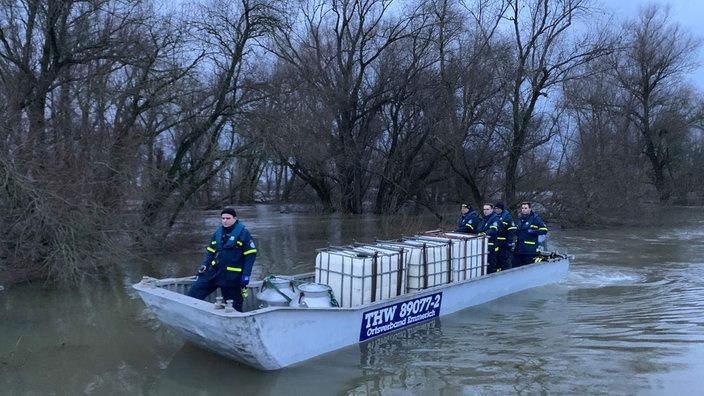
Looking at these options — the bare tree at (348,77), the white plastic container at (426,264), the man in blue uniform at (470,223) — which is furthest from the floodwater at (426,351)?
the bare tree at (348,77)

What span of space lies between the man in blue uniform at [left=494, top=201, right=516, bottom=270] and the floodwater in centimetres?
74

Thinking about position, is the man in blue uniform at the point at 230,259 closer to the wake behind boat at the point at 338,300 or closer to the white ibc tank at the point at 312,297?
the wake behind boat at the point at 338,300

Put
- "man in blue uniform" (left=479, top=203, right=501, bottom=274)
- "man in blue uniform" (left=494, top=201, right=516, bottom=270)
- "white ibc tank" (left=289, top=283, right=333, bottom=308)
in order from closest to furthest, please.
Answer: "white ibc tank" (left=289, top=283, right=333, bottom=308), "man in blue uniform" (left=479, top=203, right=501, bottom=274), "man in blue uniform" (left=494, top=201, right=516, bottom=270)

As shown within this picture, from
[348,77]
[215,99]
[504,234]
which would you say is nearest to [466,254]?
[504,234]

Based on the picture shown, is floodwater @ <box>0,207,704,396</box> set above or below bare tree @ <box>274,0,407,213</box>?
below

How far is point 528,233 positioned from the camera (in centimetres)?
1060

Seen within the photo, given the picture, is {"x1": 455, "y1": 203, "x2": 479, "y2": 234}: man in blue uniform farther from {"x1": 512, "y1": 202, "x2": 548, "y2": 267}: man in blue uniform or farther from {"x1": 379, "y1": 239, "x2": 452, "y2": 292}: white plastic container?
{"x1": 379, "y1": 239, "x2": 452, "y2": 292}: white plastic container

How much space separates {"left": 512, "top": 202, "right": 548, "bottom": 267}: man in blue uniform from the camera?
10539 mm

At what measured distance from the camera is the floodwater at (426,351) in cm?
591

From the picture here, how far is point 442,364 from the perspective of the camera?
659cm

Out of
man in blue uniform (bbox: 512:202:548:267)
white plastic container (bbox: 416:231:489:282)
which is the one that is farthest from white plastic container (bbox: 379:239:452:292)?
man in blue uniform (bbox: 512:202:548:267)

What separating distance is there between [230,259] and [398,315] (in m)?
2.40

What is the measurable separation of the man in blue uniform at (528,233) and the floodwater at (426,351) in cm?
72

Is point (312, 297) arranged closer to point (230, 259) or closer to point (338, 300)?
point (338, 300)
